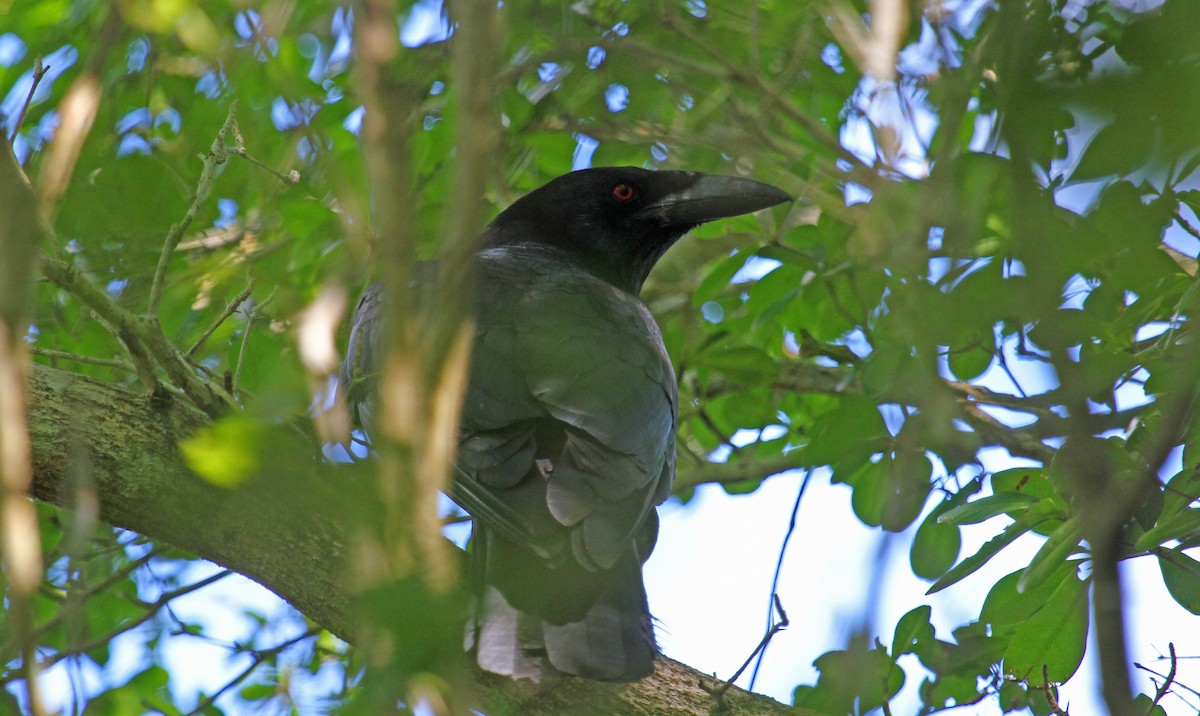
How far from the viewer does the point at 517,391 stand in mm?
3803

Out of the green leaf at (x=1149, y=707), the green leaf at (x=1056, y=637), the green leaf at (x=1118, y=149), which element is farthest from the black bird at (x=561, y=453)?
the green leaf at (x=1118, y=149)

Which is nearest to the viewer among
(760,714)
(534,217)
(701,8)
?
(760,714)

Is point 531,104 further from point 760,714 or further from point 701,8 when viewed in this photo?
point 760,714

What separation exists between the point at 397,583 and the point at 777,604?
5.88ft

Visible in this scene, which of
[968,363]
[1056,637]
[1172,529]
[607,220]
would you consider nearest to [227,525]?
[1056,637]

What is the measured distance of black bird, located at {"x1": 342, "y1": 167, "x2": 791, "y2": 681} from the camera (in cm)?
318

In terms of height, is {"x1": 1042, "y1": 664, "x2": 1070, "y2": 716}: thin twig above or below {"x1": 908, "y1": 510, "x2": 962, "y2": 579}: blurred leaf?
below

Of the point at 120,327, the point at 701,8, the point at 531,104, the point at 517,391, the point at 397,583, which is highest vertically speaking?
the point at 701,8

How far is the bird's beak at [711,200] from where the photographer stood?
4.88 m

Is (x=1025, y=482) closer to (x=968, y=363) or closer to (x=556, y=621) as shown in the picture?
(x=968, y=363)

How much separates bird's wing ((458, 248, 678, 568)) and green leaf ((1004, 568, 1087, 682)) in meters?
1.11

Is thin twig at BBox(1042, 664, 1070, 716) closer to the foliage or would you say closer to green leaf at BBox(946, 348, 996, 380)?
the foliage

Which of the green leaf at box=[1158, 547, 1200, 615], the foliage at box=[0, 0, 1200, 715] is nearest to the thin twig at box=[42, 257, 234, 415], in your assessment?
the foliage at box=[0, 0, 1200, 715]

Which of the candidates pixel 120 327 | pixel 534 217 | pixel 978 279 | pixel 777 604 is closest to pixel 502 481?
pixel 777 604
